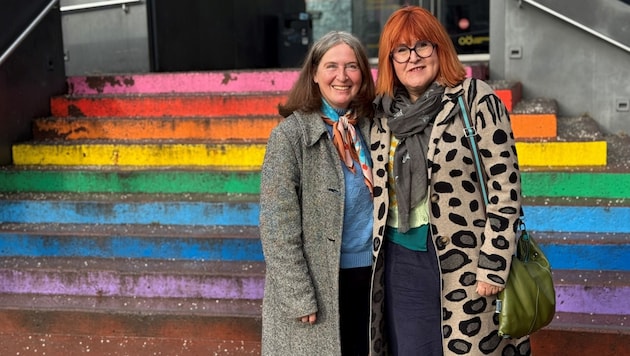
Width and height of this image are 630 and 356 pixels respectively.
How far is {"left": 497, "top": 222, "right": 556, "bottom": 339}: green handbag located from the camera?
2.45 metres

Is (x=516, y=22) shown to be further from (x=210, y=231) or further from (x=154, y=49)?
(x=154, y=49)

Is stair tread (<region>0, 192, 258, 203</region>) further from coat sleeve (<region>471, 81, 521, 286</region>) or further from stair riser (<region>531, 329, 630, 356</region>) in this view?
coat sleeve (<region>471, 81, 521, 286</region>)

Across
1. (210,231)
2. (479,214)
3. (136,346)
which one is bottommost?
(136,346)

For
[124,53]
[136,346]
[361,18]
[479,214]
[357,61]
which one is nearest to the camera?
[479,214]

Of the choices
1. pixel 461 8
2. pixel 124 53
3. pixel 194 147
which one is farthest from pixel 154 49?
pixel 461 8

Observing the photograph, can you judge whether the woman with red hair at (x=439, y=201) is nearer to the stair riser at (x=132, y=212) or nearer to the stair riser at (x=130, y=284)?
the stair riser at (x=130, y=284)

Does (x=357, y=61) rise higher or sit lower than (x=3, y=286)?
higher

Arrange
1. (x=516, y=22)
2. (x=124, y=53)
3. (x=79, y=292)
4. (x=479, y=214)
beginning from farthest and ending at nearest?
(x=124, y=53), (x=516, y=22), (x=79, y=292), (x=479, y=214)

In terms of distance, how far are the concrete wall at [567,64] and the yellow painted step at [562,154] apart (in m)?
1.08

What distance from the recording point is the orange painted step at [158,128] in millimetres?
5820

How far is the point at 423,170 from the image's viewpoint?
2510 mm

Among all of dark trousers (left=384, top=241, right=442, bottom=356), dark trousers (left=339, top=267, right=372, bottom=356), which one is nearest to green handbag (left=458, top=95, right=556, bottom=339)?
dark trousers (left=384, top=241, right=442, bottom=356)

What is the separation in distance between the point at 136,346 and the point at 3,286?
44.8 inches

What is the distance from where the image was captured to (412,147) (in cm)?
255
